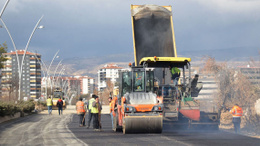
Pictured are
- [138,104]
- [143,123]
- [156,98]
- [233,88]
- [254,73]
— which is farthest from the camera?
[233,88]

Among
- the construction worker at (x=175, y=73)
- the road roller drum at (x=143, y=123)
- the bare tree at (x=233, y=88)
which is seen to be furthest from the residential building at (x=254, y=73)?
the road roller drum at (x=143, y=123)

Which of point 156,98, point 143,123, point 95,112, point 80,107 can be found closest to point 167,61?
point 156,98

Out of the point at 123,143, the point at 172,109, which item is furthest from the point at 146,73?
the point at 123,143

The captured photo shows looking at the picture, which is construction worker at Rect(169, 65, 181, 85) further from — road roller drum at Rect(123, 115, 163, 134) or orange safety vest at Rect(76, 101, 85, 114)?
orange safety vest at Rect(76, 101, 85, 114)

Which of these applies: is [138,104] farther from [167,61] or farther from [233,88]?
[233,88]

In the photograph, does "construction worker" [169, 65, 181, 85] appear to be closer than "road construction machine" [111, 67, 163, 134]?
No

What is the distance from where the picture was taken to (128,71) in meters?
16.7

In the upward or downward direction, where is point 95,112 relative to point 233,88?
downward

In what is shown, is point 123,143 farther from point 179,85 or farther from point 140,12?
point 140,12

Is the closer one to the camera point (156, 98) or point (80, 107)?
point (156, 98)

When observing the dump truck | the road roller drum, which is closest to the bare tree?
the dump truck

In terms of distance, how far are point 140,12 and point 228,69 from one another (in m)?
39.1

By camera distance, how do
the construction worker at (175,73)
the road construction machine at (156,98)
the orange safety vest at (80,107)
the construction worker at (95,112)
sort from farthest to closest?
the orange safety vest at (80,107)
the construction worker at (95,112)
the construction worker at (175,73)
the road construction machine at (156,98)

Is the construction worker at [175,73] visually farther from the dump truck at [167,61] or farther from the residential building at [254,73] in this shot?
A: the residential building at [254,73]
